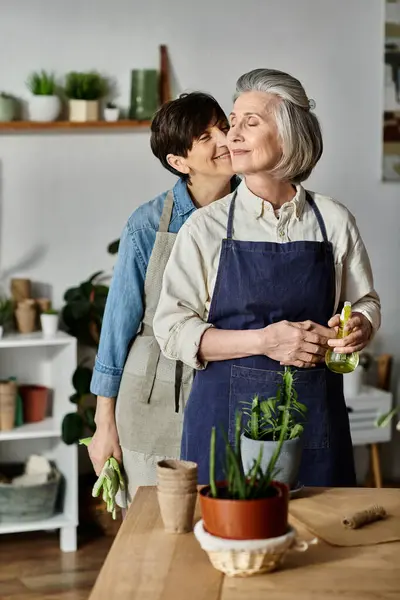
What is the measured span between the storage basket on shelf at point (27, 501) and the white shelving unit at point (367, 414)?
4.65 ft

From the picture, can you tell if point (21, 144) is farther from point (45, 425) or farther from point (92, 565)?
point (92, 565)

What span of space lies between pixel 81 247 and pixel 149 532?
3225 mm

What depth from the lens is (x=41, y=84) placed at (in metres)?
4.70

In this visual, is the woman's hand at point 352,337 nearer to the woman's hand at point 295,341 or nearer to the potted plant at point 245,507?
the woman's hand at point 295,341

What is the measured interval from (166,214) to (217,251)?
407mm

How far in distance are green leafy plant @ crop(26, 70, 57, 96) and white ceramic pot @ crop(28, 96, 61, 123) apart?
0.03 metres

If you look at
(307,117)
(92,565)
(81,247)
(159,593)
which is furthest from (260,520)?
(81,247)

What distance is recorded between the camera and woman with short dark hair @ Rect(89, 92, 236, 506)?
8.68 feet

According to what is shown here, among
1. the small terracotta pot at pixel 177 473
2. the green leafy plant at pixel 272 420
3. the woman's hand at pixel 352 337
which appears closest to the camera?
the small terracotta pot at pixel 177 473

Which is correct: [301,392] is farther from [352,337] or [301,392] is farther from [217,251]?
[217,251]

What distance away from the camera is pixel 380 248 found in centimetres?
536

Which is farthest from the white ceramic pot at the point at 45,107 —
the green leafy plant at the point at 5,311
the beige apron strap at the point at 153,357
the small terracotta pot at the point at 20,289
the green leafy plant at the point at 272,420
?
the green leafy plant at the point at 272,420

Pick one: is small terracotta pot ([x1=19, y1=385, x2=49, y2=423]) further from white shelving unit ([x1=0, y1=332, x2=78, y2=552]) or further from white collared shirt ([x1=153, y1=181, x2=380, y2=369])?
white collared shirt ([x1=153, y1=181, x2=380, y2=369])

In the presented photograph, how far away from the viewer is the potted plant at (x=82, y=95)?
187 inches
